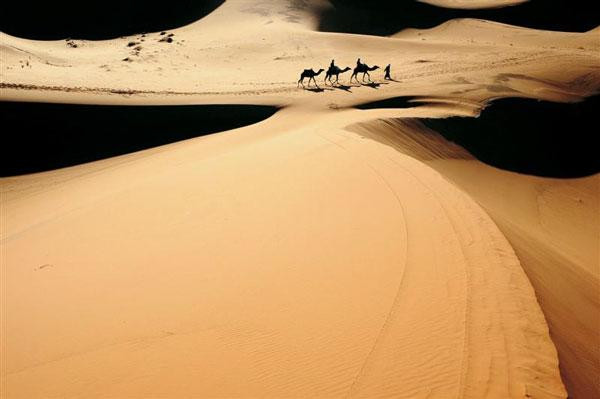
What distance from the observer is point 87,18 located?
1324 inches

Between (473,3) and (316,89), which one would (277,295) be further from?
(473,3)

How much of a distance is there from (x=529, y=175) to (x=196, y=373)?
13.3 metres

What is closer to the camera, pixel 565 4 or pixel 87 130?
pixel 87 130

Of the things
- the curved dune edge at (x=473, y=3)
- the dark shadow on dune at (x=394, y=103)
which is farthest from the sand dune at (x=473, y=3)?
the dark shadow on dune at (x=394, y=103)

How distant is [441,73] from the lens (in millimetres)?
21500

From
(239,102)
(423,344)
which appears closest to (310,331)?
(423,344)

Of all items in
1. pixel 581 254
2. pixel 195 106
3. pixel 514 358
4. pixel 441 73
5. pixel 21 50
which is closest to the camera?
pixel 514 358

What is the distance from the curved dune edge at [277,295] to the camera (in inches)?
163

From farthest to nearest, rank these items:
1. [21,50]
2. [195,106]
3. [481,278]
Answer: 1. [21,50]
2. [195,106]
3. [481,278]

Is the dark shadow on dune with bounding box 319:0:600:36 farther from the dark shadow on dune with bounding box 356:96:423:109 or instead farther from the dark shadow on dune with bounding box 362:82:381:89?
the dark shadow on dune with bounding box 356:96:423:109

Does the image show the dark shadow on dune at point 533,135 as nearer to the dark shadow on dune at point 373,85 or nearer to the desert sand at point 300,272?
the desert sand at point 300,272

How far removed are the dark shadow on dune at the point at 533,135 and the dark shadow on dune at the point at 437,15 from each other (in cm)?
2196

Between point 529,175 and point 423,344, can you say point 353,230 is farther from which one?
point 529,175

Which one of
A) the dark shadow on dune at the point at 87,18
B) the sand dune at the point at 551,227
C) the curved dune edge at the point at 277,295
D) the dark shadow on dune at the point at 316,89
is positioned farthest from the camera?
the dark shadow on dune at the point at 87,18
